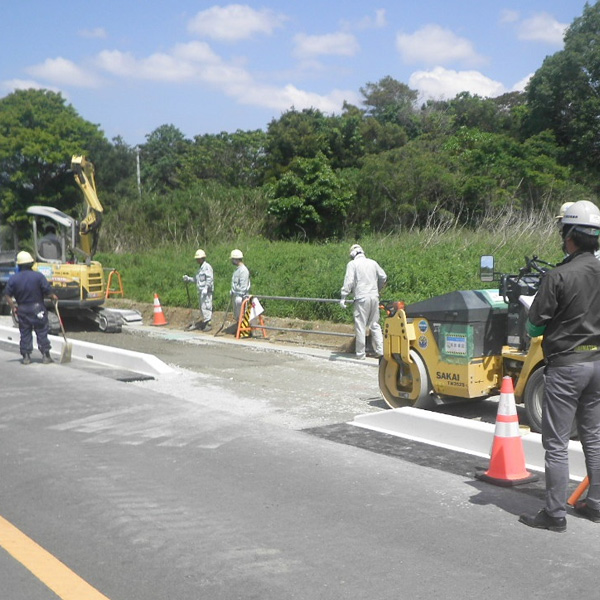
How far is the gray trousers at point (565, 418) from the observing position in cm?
511

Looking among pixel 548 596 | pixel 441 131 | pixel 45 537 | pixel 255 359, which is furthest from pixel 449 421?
pixel 441 131

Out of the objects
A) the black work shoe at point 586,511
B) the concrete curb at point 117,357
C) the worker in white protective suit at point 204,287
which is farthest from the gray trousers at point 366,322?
the black work shoe at point 586,511

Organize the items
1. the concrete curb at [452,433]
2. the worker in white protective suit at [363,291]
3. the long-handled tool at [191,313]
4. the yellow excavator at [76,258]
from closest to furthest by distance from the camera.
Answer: the concrete curb at [452,433], the worker in white protective suit at [363,291], the yellow excavator at [76,258], the long-handled tool at [191,313]

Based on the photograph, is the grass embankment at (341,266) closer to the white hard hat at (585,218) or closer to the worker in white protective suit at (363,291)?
the worker in white protective suit at (363,291)


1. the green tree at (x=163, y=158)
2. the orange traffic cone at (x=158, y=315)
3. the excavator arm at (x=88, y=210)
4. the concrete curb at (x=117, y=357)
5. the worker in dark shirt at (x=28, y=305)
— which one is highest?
the green tree at (x=163, y=158)

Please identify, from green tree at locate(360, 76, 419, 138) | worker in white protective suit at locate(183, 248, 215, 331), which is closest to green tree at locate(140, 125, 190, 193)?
green tree at locate(360, 76, 419, 138)

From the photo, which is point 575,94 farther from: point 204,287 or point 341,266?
point 204,287

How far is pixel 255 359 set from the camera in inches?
540

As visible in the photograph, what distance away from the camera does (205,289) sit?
18125 millimetres

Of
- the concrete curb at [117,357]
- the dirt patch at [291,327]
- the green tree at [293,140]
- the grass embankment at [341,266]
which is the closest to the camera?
the concrete curb at [117,357]

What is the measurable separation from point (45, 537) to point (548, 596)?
122 inches

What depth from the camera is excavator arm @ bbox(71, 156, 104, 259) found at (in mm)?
19000

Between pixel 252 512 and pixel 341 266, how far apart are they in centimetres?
1396

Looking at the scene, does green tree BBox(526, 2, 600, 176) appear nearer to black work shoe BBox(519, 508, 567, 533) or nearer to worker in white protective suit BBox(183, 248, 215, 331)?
worker in white protective suit BBox(183, 248, 215, 331)
